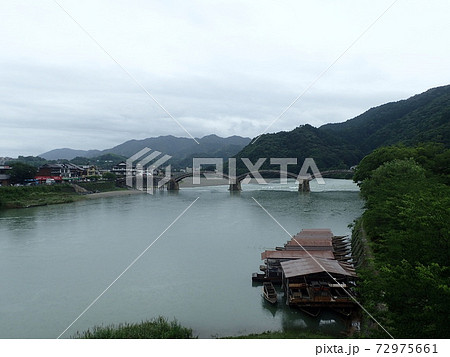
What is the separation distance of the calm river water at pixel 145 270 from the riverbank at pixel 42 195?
11.5 feet

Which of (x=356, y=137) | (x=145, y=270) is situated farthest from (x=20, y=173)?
(x=356, y=137)

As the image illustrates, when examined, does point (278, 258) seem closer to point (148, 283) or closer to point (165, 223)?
point (148, 283)

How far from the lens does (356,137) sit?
66.2m

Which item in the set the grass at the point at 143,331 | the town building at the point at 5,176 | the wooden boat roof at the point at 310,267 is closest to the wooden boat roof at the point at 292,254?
the wooden boat roof at the point at 310,267

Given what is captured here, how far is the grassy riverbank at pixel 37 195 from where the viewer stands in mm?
23933

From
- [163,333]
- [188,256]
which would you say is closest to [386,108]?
[188,256]

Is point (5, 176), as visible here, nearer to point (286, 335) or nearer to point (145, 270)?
point (145, 270)

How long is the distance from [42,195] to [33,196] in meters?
0.72

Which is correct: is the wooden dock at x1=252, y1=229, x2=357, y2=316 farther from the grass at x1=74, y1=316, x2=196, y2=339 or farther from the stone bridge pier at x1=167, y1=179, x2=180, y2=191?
the stone bridge pier at x1=167, y1=179, x2=180, y2=191

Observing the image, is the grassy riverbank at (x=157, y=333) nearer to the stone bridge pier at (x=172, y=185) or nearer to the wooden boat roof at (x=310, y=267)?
the wooden boat roof at (x=310, y=267)

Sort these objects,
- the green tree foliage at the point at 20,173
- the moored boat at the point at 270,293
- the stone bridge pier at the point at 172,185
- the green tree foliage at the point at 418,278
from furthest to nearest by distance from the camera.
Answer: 1. the stone bridge pier at the point at 172,185
2. the green tree foliage at the point at 20,173
3. the moored boat at the point at 270,293
4. the green tree foliage at the point at 418,278

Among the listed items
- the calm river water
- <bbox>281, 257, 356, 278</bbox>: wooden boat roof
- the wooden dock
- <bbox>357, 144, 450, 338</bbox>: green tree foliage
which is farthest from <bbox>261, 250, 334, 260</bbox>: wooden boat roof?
<bbox>357, 144, 450, 338</bbox>: green tree foliage

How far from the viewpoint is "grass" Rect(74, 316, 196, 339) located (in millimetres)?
6062

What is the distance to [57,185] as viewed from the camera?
29672mm
